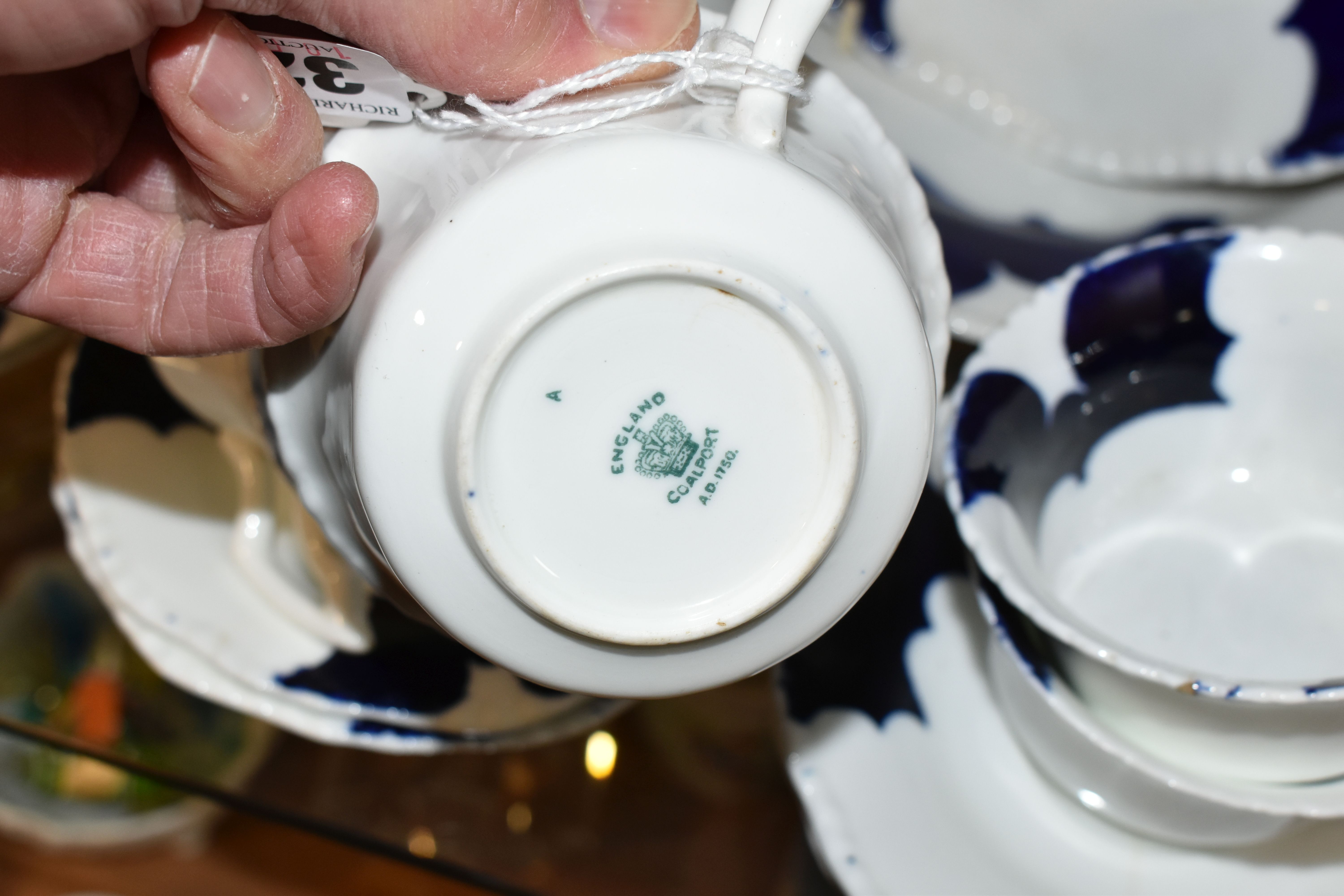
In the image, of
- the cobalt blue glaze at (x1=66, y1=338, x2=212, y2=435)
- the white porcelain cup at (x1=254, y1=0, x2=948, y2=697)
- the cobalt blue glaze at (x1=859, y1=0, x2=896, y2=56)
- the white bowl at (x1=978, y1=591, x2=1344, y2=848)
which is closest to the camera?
the white porcelain cup at (x1=254, y1=0, x2=948, y2=697)

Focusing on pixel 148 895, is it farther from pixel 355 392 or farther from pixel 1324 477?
pixel 1324 477

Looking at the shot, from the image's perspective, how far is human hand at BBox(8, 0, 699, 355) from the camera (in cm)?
31

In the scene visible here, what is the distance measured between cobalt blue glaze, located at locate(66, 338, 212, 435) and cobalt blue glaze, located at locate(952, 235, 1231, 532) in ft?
1.30

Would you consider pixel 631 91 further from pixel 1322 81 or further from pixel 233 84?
pixel 1322 81

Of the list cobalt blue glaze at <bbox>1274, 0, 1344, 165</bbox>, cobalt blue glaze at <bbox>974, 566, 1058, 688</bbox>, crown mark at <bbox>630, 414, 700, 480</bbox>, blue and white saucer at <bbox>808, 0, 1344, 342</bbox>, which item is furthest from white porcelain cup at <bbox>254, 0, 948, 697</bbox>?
cobalt blue glaze at <bbox>1274, 0, 1344, 165</bbox>

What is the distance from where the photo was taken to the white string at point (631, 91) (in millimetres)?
319

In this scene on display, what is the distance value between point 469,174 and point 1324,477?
1.40 ft

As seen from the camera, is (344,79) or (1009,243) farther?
(1009,243)

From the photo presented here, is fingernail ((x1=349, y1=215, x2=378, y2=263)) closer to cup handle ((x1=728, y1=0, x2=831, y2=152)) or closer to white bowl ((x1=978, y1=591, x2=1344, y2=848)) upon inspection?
cup handle ((x1=728, y1=0, x2=831, y2=152))

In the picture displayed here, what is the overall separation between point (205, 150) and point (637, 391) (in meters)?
0.14

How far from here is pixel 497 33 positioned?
32 centimetres

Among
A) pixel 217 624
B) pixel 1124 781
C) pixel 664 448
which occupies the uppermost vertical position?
pixel 664 448

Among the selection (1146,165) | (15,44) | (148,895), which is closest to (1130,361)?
(1146,165)

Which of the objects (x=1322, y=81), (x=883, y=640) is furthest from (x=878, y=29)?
(x=883, y=640)
